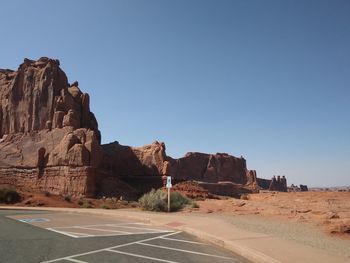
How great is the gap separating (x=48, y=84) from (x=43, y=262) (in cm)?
5290

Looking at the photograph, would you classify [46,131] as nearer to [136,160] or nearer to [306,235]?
[136,160]

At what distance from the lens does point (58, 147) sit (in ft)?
162

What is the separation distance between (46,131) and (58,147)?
17.9 ft

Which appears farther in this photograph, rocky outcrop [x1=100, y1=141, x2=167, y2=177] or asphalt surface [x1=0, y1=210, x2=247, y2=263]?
rocky outcrop [x1=100, y1=141, x2=167, y2=177]

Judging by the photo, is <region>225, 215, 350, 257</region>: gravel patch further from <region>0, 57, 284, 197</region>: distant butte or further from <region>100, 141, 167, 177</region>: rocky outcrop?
<region>100, 141, 167, 177</region>: rocky outcrop

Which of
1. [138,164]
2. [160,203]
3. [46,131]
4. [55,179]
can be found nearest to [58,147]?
[55,179]

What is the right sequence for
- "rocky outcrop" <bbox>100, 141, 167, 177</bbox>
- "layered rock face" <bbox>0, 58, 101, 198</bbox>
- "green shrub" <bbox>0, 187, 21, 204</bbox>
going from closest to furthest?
"green shrub" <bbox>0, 187, 21, 204</bbox>
"layered rock face" <bbox>0, 58, 101, 198</bbox>
"rocky outcrop" <bbox>100, 141, 167, 177</bbox>

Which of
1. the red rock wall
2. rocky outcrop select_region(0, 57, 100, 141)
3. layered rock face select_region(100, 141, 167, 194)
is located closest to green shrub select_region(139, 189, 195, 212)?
the red rock wall

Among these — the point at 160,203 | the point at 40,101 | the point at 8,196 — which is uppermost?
the point at 40,101

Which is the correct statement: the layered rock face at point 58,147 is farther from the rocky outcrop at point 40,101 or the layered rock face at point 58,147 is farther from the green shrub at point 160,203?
the green shrub at point 160,203

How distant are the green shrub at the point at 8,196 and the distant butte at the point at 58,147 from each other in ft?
27.5

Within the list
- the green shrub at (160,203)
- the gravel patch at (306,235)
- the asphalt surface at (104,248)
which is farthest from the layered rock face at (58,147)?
the asphalt surface at (104,248)

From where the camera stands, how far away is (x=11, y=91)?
61.1 meters

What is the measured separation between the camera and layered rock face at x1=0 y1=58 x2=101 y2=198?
46.8m
